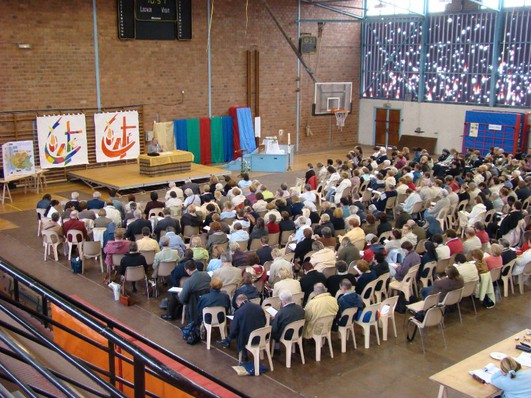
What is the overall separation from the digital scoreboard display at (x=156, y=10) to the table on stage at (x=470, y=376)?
55.3ft

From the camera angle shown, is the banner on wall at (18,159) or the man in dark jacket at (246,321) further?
the banner on wall at (18,159)

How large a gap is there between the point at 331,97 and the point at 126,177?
11803 millimetres

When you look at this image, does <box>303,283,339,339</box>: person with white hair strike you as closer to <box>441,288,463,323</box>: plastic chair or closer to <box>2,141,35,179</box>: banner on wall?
<box>441,288,463,323</box>: plastic chair

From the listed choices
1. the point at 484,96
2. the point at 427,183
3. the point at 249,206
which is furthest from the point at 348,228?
the point at 484,96

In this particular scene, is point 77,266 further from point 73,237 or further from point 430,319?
point 430,319

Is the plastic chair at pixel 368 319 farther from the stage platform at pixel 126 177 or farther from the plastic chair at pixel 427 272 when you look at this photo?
the stage platform at pixel 126 177

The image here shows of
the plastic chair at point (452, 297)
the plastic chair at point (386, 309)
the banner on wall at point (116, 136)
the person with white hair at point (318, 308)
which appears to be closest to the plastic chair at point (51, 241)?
the person with white hair at point (318, 308)

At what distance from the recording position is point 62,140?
1938cm

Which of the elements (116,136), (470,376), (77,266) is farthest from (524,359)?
(116,136)

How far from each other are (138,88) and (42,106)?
3.44 metres

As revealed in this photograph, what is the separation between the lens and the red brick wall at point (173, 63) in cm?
1841

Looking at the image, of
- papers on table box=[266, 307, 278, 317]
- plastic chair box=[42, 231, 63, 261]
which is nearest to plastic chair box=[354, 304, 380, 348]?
papers on table box=[266, 307, 278, 317]

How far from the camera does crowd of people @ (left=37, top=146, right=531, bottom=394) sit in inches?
353

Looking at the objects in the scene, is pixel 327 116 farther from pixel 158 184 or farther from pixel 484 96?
pixel 158 184
